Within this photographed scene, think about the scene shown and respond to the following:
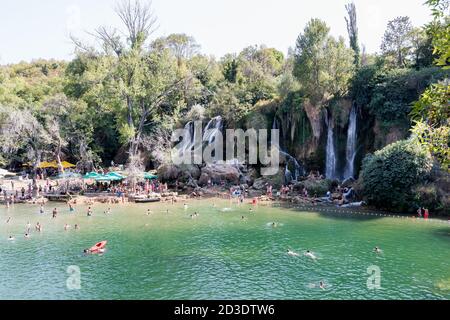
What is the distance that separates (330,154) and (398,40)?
1620 cm

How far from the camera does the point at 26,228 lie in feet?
90.1

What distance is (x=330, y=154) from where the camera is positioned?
139 feet

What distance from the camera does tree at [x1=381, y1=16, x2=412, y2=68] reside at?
44.7 meters

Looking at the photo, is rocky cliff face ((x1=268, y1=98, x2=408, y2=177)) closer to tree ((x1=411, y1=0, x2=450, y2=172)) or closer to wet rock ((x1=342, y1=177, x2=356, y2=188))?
wet rock ((x1=342, y1=177, x2=356, y2=188))

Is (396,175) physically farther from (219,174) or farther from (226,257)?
(219,174)

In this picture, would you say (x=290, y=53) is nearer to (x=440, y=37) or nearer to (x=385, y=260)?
(x=385, y=260)

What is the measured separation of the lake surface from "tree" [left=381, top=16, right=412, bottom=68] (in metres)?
23.9

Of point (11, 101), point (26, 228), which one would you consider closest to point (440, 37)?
point (26, 228)

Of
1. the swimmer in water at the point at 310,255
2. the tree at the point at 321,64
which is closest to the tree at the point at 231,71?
the tree at the point at 321,64

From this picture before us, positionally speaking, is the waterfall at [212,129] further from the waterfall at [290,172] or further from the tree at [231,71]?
the tree at [231,71]

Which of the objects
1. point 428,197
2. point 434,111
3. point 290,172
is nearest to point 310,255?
point 434,111

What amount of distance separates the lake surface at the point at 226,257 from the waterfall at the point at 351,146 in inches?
417

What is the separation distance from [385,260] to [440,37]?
1372 cm

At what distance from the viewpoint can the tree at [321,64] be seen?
43.0m
